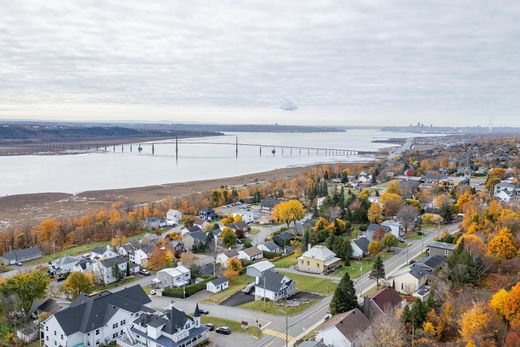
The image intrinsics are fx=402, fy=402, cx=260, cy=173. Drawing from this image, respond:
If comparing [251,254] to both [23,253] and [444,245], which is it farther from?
[23,253]

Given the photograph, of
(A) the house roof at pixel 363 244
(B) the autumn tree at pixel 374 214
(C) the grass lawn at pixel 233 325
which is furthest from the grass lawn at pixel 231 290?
(B) the autumn tree at pixel 374 214

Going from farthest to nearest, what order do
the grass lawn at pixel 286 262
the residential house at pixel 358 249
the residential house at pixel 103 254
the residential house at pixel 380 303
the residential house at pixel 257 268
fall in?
the residential house at pixel 103 254 < the residential house at pixel 358 249 < the grass lawn at pixel 286 262 < the residential house at pixel 257 268 < the residential house at pixel 380 303

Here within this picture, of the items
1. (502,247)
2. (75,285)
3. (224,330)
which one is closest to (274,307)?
(224,330)

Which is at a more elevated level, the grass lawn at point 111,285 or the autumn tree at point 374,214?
the autumn tree at point 374,214

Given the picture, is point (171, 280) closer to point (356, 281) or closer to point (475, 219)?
point (356, 281)

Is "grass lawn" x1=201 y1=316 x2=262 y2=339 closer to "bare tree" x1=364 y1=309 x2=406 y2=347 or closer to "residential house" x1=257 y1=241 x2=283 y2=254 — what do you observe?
"bare tree" x1=364 y1=309 x2=406 y2=347

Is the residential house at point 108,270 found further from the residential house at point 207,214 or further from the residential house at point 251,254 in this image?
the residential house at point 207,214

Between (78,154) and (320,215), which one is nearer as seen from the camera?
(320,215)

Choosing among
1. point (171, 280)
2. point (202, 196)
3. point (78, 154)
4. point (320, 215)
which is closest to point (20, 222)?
point (202, 196)
